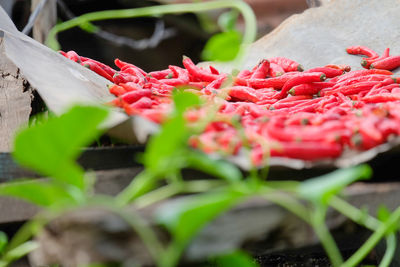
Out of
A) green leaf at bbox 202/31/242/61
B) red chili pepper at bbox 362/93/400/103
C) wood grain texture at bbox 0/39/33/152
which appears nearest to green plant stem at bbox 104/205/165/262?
green leaf at bbox 202/31/242/61

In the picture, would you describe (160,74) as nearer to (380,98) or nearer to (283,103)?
(283,103)

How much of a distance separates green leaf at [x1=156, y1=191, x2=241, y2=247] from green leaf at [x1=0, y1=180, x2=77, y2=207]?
0.57 ft

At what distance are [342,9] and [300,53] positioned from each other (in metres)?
0.47

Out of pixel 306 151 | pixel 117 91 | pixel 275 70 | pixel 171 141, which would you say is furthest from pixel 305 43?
pixel 171 141

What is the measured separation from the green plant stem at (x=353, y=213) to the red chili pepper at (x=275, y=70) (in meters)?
1.55

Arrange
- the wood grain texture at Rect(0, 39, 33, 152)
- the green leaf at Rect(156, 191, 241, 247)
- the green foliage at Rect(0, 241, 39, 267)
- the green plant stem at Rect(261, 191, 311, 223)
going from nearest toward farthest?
the green leaf at Rect(156, 191, 241, 247) → the green plant stem at Rect(261, 191, 311, 223) → the green foliage at Rect(0, 241, 39, 267) → the wood grain texture at Rect(0, 39, 33, 152)

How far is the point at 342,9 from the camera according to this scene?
3.39 m

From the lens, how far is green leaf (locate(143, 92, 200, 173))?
93 centimetres

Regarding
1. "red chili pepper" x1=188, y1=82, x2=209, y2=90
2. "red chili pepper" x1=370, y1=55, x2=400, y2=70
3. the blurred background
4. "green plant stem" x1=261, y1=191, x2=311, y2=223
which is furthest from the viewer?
the blurred background

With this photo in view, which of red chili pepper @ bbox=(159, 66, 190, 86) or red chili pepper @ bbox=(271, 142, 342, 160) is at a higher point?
red chili pepper @ bbox=(271, 142, 342, 160)

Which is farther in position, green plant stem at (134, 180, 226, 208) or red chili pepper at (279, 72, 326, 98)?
red chili pepper at (279, 72, 326, 98)

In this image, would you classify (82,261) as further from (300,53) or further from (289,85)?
(300,53)

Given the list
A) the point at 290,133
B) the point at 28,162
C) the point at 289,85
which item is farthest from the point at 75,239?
the point at 289,85

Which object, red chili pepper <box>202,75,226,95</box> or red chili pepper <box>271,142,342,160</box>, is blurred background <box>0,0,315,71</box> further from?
red chili pepper <box>271,142,342,160</box>
